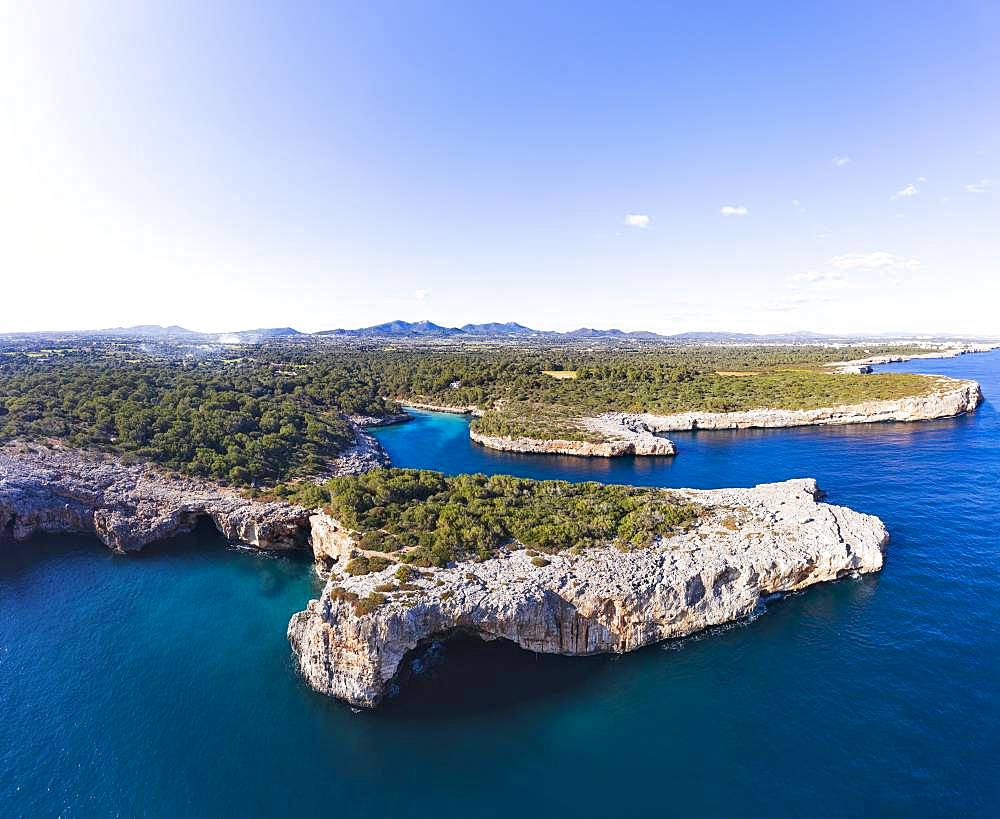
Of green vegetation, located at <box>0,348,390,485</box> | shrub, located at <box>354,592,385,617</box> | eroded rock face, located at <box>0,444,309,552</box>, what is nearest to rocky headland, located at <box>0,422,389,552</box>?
eroded rock face, located at <box>0,444,309,552</box>

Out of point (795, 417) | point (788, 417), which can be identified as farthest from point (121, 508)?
point (795, 417)

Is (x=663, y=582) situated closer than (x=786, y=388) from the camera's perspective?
Yes

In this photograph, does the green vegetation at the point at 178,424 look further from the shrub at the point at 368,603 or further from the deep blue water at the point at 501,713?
the shrub at the point at 368,603

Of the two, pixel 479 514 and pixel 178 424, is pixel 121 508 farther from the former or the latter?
pixel 479 514

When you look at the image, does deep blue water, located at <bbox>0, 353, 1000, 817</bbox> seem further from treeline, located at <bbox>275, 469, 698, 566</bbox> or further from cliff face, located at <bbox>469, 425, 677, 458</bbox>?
cliff face, located at <bbox>469, 425, 677, 458</bbox>

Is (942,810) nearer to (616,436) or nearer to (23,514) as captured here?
(616,436)

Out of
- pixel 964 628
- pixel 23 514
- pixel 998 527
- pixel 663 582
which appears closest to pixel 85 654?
pixel 23 514

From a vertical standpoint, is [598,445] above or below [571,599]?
above
